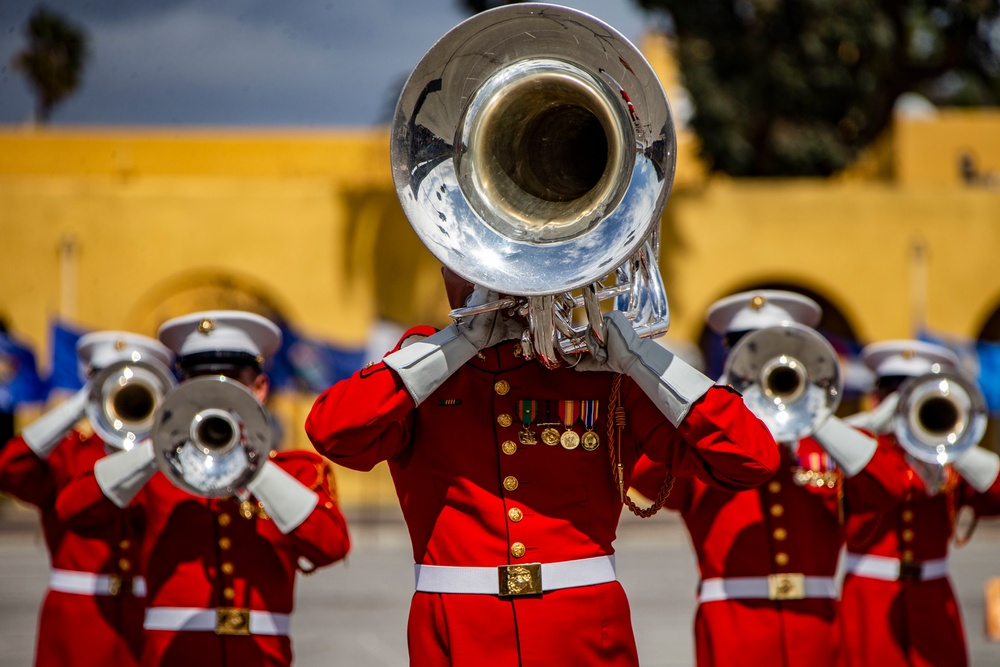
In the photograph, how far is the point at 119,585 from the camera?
577 cm

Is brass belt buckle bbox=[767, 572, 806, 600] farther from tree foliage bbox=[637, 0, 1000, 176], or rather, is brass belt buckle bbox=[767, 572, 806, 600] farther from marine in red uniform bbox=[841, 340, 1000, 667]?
tree foliage bbox=[637, 0, 1000, 176]

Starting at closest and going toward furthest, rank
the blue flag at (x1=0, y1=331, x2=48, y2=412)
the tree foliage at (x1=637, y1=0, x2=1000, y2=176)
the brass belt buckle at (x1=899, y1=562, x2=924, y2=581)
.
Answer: the brass belt buckle at (x1=899, y1=562, x2=924, y2=581) → the blue flag at (x1=0, y1=331, x2=48, y2=412) → the tree foliage at (x1=637, y1=0, x2=1000, y2=176)

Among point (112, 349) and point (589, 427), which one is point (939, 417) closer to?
point (589, 427)

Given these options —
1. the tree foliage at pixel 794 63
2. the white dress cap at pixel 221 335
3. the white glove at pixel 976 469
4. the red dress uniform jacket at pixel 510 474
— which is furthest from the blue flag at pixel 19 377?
the red dress uniform jacket at pixel 510 474

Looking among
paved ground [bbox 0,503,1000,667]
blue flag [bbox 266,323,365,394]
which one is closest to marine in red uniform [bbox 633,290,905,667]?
paved ground [bbox 0,503,1000,667]

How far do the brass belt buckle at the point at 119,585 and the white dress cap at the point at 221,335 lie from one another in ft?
3.69

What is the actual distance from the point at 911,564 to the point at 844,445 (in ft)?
3.86

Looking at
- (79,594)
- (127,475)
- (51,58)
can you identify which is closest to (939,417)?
(127,475)

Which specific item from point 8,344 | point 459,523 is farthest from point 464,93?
point 8,344

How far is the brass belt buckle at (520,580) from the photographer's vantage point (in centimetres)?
362

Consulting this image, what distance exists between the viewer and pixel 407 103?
11.5 ft

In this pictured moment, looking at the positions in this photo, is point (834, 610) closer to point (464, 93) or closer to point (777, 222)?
point (464, 93)

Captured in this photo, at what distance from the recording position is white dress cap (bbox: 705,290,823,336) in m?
5.56

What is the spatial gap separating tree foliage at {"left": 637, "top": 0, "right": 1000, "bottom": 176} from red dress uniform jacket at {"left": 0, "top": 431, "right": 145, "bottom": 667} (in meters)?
20.7
